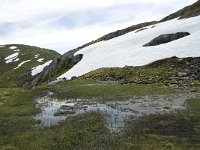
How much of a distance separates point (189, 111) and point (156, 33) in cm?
5234

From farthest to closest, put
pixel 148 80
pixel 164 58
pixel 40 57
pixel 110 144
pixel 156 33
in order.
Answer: pixel 40 57 < pixel 156 33 < pixel 164 58 < pixel 148 80 < pixel 110 144

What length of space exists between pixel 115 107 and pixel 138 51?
1453 inches

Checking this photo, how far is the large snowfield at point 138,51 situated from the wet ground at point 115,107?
22.1 metres

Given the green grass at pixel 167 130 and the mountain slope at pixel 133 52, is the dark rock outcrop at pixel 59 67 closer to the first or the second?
the mountain slope at pixel 133 52

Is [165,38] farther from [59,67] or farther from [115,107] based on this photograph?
[115,107]

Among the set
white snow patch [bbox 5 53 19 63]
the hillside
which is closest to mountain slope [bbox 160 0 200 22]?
the hillside

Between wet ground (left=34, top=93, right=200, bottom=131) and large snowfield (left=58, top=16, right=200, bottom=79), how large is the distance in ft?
72.5

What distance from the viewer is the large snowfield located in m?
67.4

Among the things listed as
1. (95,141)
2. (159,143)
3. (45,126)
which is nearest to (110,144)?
(95,141)

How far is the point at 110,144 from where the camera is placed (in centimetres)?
2627

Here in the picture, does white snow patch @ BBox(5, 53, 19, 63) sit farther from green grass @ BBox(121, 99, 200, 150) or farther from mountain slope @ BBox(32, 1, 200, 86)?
green grass @ BBox(121, 99, 200, 150)

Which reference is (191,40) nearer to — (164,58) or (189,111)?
Result: (164,58)

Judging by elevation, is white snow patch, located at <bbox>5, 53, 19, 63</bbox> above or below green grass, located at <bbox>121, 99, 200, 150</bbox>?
above

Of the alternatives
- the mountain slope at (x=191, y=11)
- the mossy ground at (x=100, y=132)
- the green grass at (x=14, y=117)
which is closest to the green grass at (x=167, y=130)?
the mossy ground at (x=100, y=132)
